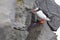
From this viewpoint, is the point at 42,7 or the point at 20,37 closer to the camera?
the point at 20,37

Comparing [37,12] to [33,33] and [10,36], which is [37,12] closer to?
[33,33]

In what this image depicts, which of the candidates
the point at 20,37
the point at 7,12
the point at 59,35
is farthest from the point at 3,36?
the point at 59,35

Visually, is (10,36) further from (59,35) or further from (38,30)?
(59,35)

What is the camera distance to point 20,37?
1.79 metres

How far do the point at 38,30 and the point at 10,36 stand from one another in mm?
527

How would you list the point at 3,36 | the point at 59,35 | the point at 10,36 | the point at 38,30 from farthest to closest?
the point at 59,35, the point at 38,30, the point at 10,36, the point at 3,36

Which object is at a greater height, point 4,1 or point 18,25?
point 4,1

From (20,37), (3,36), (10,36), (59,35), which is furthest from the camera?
(59,35)

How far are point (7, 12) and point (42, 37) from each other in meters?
0.83

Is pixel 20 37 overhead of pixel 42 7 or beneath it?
beneath

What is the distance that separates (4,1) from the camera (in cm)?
151

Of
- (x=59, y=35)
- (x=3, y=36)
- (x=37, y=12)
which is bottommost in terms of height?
(x=59, y=35)

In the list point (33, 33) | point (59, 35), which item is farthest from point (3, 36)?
point (59, 35)

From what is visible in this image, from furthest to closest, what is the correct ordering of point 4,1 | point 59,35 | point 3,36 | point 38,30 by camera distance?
point 59,35, point 38,30, point 4,1, point 3,36
